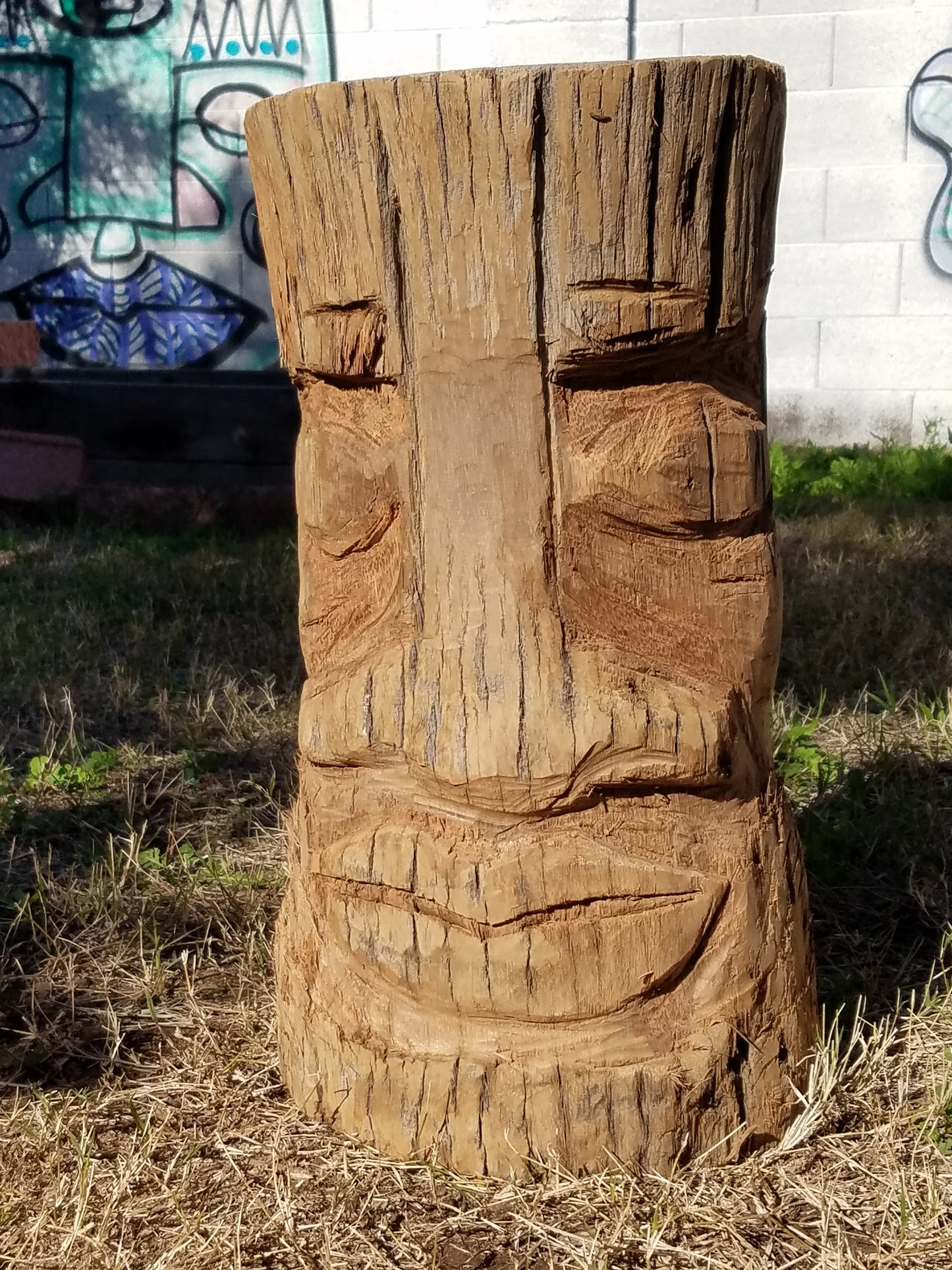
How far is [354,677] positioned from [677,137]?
0.91 m

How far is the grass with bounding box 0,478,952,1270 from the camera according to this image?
6.24 feet

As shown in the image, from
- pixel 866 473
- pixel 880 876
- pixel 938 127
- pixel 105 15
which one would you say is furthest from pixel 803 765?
pixel 105 15

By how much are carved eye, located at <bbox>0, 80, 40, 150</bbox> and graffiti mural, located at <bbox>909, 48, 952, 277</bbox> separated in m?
4.69

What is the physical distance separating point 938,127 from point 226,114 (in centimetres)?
373

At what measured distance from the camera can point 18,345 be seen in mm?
7301

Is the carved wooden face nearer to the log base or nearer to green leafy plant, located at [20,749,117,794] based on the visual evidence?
the log base

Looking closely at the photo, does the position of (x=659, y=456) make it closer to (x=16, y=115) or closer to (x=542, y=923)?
(x=542, y=923)

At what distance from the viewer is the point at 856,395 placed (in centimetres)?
715

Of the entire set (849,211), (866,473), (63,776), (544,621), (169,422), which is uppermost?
(849,211)

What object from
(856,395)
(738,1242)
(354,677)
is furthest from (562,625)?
(856,395)

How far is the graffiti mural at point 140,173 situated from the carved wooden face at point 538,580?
524 cm

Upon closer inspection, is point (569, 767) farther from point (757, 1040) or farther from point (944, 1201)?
point (944, 1201)

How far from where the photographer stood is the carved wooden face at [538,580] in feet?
5.99

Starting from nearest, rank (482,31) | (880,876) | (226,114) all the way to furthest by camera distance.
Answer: (880,876) < (482,31) < (226,114)
